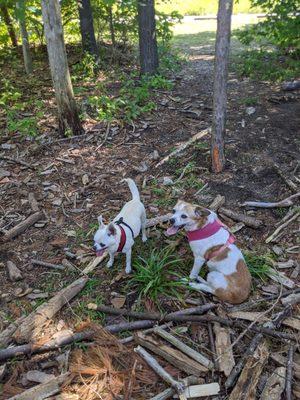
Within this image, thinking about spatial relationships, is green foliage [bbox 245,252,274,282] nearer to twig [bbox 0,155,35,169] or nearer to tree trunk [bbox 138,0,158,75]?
twig [bbox 0,155,35,169]

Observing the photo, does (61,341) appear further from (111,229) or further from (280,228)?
(280,228)

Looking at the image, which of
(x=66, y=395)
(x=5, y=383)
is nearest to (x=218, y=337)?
(x=66, y=395)

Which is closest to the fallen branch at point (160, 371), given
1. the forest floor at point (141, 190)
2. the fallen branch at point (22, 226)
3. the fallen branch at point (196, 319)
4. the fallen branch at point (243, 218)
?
the forest floor at point (141, 190)

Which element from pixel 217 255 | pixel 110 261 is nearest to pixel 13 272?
pixel 110 261

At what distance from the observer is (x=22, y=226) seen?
18.9 ft

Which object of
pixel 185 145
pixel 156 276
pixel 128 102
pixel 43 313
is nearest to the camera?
pixel 43 313

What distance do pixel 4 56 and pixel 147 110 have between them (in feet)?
19.2

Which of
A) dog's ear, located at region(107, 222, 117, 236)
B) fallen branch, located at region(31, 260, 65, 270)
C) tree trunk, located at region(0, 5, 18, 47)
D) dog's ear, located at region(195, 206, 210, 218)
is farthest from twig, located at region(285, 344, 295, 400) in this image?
tree trunk, located at region(0, 5, 18, 47)

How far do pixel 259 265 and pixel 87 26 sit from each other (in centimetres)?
900

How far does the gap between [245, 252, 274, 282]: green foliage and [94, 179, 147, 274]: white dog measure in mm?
1532

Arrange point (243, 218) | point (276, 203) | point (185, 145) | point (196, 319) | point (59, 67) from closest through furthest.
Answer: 1. point (196, 319)
2. point (243, 218)
3. point (276, 203)
4. point (59, 67)
5. point (185, 145)

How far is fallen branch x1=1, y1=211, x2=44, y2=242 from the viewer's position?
5.62 metres

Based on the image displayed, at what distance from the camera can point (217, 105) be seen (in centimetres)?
632

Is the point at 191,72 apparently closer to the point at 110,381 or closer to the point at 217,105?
the point at 217,105
